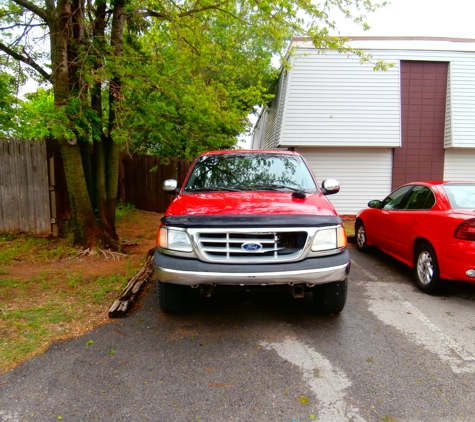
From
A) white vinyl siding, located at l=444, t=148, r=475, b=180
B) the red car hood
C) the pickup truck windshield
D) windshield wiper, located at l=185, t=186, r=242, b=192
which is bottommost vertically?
the red car hood

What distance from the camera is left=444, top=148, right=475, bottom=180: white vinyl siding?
38.5 feet

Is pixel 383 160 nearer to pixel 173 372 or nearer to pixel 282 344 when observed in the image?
pixel 282 344

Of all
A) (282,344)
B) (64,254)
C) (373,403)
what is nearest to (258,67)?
(64,254)

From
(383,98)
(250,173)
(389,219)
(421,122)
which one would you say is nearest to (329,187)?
(250,173)

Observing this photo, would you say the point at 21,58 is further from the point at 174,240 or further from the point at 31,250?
the point at 174,240

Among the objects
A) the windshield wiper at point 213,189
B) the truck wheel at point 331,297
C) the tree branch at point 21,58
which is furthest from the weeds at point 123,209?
the truck wheel at point 331,297

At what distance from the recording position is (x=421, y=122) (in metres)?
11.7

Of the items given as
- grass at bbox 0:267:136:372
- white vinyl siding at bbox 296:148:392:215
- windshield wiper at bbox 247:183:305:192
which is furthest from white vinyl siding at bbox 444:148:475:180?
grass at bbox 0:267:136:372

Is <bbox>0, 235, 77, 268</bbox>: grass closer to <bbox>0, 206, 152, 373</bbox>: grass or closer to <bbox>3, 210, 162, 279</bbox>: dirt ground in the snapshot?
<bbox>0, 206, 152, 373</bbox>: grass

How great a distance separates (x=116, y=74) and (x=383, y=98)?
29.7ft

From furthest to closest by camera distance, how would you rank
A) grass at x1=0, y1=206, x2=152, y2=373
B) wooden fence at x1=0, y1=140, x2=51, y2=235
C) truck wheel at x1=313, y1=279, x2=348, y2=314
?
1. wooden fence at x1=0, y1=140, x2=51, y2=235
2. truck wheel at x1=313, y1=279, x2=348, y2=314
3. grass at x1=0, y1=206, x2=152, y2=373

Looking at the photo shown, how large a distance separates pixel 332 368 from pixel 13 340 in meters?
3.02

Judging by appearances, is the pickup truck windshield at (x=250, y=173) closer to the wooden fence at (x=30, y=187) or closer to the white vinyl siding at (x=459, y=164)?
the wooden fence at (x=30, y=187)

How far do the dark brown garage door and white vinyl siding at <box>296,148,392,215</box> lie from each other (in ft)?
1.34
